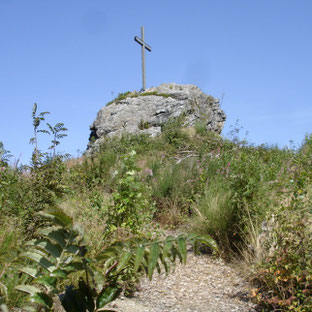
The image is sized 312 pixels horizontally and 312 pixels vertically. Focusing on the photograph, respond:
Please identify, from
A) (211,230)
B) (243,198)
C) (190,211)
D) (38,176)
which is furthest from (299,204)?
(190,211)

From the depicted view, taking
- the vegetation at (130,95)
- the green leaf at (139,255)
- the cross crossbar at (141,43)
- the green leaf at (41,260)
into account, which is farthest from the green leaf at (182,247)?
the cross crossbar at (141,43)

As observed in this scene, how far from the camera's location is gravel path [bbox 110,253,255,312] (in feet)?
12.5

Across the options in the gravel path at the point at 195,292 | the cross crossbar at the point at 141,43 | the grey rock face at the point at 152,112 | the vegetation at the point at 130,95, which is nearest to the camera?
the gravel path at the point at 195,292

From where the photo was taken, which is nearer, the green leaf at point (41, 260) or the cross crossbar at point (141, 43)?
the green leaf at point (41, 260)

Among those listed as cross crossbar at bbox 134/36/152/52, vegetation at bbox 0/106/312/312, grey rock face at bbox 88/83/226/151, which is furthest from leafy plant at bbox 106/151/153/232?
cross crossbar at bbox 134/36/152/52

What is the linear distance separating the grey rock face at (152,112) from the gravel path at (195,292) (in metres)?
8.62

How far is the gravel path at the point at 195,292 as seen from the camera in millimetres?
3814

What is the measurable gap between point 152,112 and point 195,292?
1036 centimetres

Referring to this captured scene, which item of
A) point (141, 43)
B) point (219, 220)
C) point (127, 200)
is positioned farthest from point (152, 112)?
point (127, 200)

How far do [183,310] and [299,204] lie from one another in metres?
1.57

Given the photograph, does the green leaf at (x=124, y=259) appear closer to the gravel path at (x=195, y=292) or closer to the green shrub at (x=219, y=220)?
the gravel path at (x=195, y=292)

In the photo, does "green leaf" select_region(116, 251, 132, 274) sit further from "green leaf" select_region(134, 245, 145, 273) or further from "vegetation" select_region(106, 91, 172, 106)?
"vegetation" select_region(106, 91, 172, 106)

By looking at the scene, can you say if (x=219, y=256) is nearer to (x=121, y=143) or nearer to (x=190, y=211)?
(x=190, y=211)

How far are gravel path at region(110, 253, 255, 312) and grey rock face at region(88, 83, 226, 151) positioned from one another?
862 centimetres
